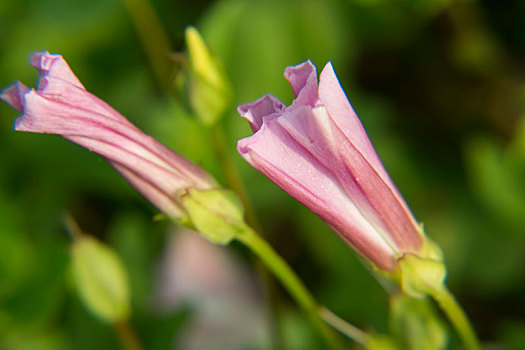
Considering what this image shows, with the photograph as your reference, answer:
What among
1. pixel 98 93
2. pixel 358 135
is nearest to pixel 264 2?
pixel 98 93

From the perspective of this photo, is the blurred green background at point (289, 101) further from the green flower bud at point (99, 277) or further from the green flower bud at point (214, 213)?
the green flower bud at point (214, 213)

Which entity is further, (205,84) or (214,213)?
(205,84)

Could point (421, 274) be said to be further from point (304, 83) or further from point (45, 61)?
point (45, 61)

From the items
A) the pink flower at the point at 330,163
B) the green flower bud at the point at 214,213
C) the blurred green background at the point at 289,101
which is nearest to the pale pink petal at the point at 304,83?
the pink flower at the point at 330,163

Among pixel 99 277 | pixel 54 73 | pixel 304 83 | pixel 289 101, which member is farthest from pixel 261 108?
pixel 289 101

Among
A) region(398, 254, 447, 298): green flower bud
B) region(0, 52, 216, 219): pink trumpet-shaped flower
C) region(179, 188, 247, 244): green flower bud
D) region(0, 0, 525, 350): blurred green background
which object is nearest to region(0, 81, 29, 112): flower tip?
region(0, 52, 216, 219): pink trumpet-shaped flower

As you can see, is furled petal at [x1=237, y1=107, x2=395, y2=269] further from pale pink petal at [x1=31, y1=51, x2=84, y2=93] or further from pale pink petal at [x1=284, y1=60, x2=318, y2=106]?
pale pink petal at [x1=31, y1=51, x2=84, y2=93]
